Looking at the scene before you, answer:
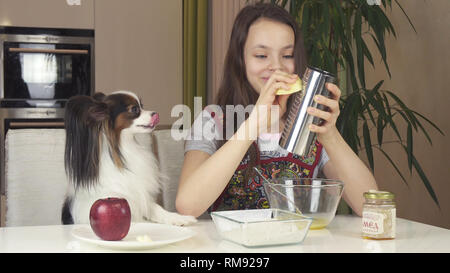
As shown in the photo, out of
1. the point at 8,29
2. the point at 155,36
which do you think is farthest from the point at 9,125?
the point at 155,36

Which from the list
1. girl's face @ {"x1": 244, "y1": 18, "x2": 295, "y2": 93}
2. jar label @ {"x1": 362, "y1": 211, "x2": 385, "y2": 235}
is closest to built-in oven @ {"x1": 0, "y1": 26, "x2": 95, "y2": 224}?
girl's face @ {"x1": 244, "y1": 18, "x2": 295, "y2": 93}

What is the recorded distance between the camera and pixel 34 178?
145 cm

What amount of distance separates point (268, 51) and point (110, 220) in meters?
0.80

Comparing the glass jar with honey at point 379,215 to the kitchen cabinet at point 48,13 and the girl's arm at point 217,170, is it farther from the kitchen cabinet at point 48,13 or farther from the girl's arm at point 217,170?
the kitchen cabinet at point 48,13

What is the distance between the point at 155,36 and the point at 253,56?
7.19 ft

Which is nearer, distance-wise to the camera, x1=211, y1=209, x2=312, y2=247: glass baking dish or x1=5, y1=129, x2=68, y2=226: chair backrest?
x1=211, y1=209, x2=312, y2=247: glass baking dish

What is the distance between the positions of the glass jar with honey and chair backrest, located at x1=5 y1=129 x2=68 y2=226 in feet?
2.77

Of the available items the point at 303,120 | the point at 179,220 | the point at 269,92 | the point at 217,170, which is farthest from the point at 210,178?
the point at 303,120

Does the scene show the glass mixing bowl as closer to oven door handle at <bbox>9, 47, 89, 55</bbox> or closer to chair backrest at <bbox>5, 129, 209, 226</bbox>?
chair backrest at <bbox>5, 129, 209, 226</bbox>

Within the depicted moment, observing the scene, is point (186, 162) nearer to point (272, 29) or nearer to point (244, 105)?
point (244, 105)

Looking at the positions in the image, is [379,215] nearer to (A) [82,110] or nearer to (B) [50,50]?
(A) [82,110]

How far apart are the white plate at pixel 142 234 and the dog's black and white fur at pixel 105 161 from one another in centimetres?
14

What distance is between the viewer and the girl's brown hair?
1.61 meters
